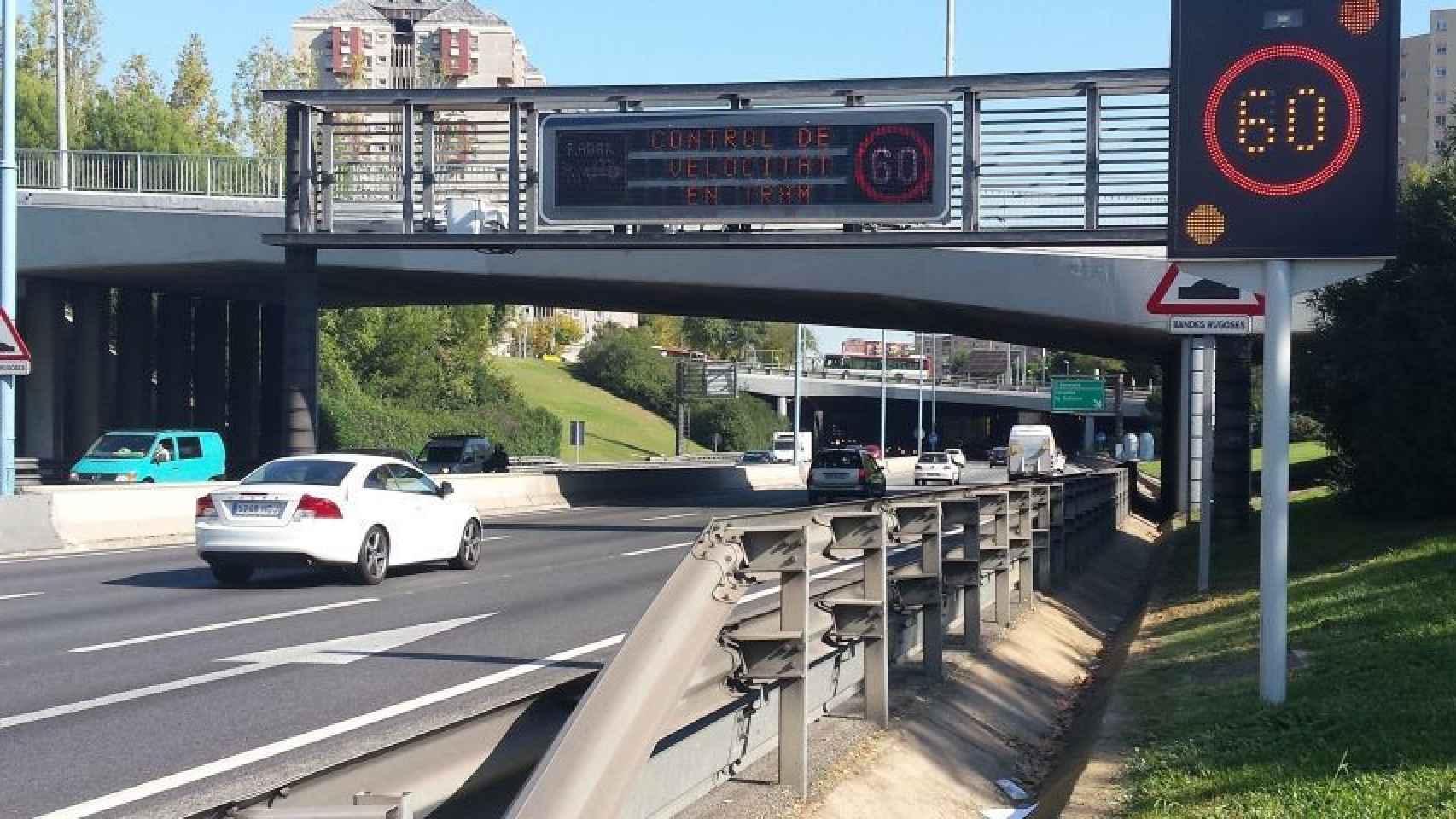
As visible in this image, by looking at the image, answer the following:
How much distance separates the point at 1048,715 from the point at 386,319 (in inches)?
3127

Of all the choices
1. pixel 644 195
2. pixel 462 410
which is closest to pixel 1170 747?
pixel 644 195

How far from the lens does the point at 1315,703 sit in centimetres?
924

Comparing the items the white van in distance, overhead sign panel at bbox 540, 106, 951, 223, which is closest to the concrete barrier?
overhead sign panel at bbox 540, 106, 951, 223

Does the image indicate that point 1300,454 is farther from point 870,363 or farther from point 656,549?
point 870,363

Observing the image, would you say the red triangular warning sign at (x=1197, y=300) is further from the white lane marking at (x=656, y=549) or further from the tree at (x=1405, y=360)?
the white lane marking at (x=656, y=549)

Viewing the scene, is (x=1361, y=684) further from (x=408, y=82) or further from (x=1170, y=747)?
(x=408, y=82)

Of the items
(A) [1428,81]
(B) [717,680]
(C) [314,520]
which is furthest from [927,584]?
(A) [1428,81]

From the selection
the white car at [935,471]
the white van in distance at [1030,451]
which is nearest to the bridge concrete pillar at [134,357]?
the white car at [935,471]

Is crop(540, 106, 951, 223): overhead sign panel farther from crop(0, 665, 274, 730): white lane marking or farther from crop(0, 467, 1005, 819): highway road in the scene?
crop(0, 665, 274, 730): white lane marking

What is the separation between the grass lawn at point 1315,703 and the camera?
725cm

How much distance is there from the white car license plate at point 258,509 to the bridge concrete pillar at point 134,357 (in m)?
36.1

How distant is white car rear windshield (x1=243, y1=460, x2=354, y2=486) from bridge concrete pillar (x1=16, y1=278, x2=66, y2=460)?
31.9 m

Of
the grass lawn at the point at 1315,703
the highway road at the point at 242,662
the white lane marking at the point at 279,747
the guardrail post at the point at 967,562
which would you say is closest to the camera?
the grass lawn at the point at 1315,703

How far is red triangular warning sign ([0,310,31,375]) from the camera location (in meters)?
24.4
